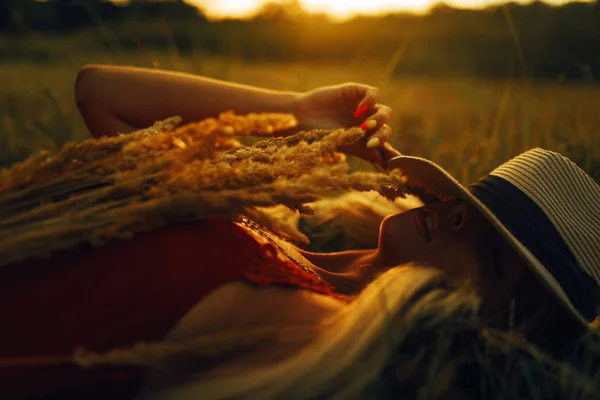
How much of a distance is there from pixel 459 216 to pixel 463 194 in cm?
17

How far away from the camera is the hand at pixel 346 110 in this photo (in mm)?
1955

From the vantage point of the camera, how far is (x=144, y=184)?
1.27 metres

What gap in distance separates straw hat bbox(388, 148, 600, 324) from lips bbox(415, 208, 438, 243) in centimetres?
10

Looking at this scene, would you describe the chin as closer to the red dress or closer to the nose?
the nose

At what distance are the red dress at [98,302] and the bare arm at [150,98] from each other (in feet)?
2.85

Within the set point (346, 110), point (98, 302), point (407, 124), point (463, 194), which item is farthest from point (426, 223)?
point (407, 124)

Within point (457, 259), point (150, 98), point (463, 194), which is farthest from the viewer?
point (150, 98)

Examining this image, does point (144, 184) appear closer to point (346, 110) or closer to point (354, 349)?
point (354, 349)

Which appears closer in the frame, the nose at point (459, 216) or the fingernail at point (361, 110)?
the nose at point (459, 216)

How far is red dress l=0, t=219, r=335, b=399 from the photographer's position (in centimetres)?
115

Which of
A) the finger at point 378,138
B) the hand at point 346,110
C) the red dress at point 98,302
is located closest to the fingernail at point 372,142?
the finger at point 378,138

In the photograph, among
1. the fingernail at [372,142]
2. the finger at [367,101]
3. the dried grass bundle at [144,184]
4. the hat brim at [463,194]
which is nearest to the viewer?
the dried grass bundle at [144,184]

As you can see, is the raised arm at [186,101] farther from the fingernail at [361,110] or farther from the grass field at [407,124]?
the grass field at [407,124]

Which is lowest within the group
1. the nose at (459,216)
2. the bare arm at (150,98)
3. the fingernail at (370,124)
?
the nose at (459,216)
